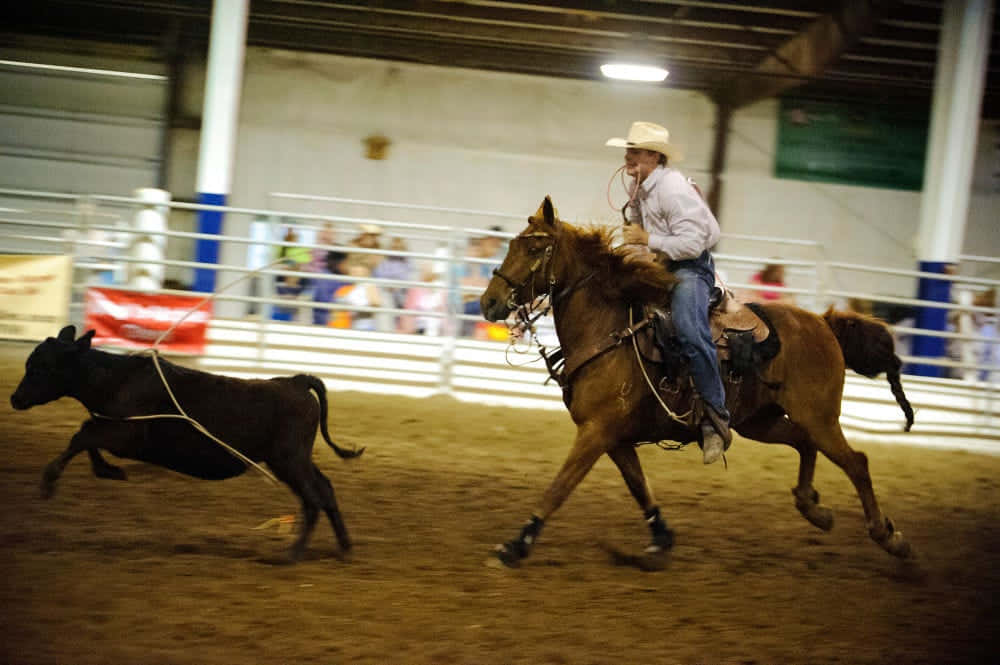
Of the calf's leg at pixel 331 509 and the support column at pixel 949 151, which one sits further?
the support column at pixel 949 151

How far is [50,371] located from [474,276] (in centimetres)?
589

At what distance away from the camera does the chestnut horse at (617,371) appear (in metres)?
4.42

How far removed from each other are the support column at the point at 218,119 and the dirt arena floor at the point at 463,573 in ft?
10.6

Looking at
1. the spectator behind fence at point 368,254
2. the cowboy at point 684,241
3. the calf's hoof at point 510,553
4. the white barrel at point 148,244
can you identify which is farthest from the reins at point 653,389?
→ the white barrel at point 148,244

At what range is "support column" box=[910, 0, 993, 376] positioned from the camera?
9.82 m

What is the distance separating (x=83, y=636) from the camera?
310cm

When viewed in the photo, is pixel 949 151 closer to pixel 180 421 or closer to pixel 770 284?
pixel 770 284

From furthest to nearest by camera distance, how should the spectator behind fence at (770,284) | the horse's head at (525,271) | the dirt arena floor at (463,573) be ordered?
the spectator behind fence at (770,284), the horse's head at (525,271), the dirt arena floor at (463,573)

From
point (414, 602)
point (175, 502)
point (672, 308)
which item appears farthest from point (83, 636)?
point (672, 308)

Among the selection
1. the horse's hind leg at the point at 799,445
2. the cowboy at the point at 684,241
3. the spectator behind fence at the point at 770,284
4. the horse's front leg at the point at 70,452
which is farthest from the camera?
the spectator behind fence at the point at 770,284

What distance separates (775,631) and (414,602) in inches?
52.3

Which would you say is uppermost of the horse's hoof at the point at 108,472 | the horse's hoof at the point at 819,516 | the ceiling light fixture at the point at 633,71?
the ceiling light fixture at the point at 633,71

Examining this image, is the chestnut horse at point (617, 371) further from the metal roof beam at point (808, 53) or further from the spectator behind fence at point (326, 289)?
the metal roof beam at point (808, 53)

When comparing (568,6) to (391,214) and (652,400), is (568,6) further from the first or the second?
(652,400)
